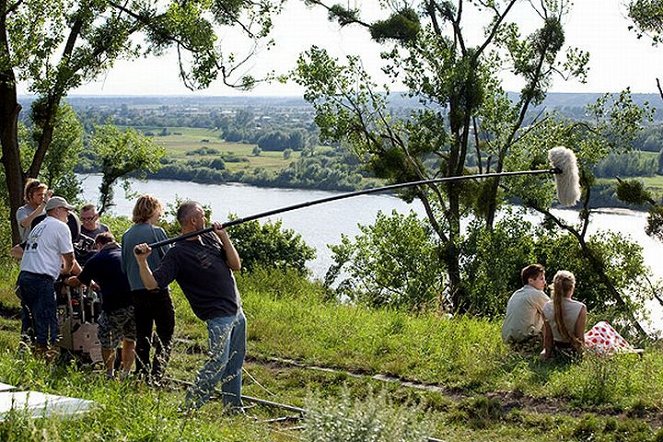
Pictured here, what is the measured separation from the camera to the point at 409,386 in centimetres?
1007

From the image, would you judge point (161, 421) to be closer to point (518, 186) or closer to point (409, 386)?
point (409, 386)

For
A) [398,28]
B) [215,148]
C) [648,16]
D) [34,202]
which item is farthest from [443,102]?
[215,148]

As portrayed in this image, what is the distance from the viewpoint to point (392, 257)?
3706 centimetres

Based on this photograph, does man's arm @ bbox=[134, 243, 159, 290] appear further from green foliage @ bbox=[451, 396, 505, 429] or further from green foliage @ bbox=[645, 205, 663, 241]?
green foliage @ bbox=[645, 205, 663, 241]

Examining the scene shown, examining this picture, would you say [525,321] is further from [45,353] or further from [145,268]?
[45,353]

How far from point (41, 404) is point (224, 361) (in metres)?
1.96

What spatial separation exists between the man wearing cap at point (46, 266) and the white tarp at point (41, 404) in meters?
2.93

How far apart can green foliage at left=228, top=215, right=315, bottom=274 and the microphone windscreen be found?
109ft

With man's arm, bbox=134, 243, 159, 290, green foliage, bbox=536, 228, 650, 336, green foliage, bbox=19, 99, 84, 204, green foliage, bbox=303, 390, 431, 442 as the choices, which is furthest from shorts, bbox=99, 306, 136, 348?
green foliage, bbox=19, 99, 84, 204

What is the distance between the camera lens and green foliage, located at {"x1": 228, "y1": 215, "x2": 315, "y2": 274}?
43.2 meters

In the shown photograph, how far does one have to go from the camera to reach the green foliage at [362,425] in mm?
5176

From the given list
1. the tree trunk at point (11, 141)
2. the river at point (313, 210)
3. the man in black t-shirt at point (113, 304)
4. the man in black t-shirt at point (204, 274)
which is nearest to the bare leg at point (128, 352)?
the man in black t-shirt at point (113, 304)

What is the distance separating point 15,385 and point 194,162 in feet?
209

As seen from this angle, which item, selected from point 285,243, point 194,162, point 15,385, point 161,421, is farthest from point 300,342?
point 194,162
